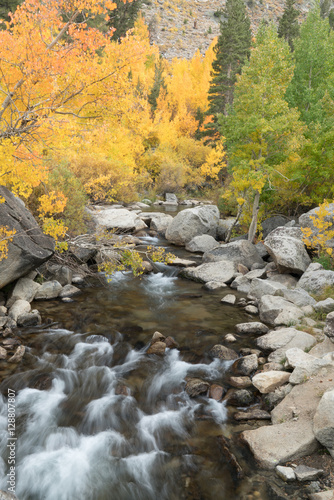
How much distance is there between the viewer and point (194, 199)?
3136cm

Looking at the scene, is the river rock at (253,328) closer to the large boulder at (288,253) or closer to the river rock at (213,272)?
the large boulder at (288,253)

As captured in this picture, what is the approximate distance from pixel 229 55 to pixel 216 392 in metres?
35.5

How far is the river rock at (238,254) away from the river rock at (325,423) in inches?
335

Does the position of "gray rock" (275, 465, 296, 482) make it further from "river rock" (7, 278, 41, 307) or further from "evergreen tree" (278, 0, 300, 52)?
"evergreen tree" (278, 0, 300, 52)

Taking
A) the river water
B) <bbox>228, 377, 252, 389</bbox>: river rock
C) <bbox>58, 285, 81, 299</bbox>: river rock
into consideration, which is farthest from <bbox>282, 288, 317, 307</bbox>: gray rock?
<bbox>58, 285, 81, 299</bbox>: river rock

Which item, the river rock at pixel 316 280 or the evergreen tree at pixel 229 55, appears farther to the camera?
the evergreen tree at pixel 229 55

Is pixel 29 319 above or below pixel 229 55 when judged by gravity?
below

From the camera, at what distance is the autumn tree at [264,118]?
12227mm

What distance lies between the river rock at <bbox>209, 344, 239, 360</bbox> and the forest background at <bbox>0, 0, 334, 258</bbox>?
4614mm

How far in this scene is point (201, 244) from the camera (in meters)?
14.6

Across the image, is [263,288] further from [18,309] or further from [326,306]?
[18,309]

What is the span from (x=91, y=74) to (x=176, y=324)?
18.6 feet

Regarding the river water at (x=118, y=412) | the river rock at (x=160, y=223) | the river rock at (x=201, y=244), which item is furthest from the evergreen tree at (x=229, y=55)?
the river water at (x=118, y=412)

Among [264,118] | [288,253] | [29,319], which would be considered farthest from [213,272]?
[29,319]
